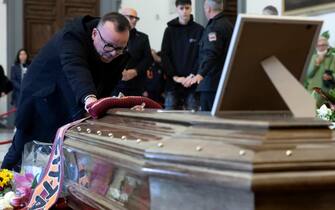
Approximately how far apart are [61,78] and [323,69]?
9.76ft

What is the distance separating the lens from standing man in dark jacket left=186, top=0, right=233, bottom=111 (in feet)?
16.9

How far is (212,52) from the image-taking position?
17.0ft

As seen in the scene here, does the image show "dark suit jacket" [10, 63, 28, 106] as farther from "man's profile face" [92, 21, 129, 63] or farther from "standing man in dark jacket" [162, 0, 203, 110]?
"man's profile face" [92, 21, 129, 63]

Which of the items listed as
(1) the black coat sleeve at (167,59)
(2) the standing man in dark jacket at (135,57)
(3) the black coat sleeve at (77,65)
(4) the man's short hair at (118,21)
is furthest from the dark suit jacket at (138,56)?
(4) the man's short hair at (118,21)

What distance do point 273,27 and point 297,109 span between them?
21cm

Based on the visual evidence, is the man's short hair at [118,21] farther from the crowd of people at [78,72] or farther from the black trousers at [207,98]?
the black trousers at [207,98]

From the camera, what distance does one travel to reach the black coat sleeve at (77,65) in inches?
105

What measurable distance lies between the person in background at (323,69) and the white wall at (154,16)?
15.8 feet

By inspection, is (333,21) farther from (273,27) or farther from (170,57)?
(273,27)

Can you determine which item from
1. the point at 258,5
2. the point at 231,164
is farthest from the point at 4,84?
the point at 231,164

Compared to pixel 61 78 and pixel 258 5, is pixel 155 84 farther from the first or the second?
pixel 61 78

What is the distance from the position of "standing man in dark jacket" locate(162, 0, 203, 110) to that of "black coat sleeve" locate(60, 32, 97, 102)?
2.82m

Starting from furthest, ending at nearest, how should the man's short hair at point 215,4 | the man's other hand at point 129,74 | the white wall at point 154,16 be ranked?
the white wall at point 154,16 → the man's other hand at point 129,74 → the man's short hair at point 215,4

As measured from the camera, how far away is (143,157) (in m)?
1.51
